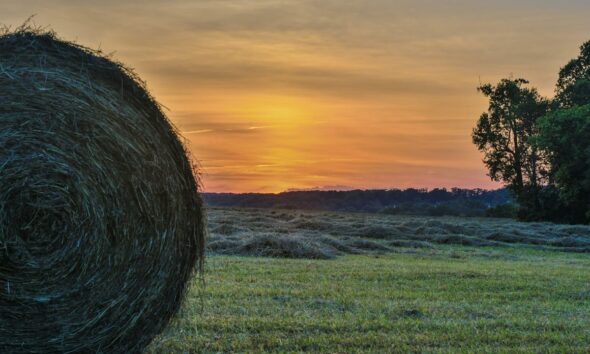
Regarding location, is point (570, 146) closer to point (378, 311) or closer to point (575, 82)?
point (575, 82)

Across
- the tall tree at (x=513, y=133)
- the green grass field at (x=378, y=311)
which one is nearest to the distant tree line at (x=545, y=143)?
the tall tree at (x=513, y=133)

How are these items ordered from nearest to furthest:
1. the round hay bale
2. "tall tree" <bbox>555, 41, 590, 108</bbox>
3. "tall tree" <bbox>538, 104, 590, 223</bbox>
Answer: the round hay bale
"tall tree" <bbox>538, 104, 590, 223</bbox>
"tall tree" <bbox>555, 41, 590, 108</bbox>

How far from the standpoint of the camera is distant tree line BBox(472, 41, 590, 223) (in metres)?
45.8

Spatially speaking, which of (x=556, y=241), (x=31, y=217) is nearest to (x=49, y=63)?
(x=31, y=217)

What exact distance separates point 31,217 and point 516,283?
9839 millimetres

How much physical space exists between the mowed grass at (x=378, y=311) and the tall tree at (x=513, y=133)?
4146cm

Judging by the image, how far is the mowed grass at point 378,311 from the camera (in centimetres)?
762

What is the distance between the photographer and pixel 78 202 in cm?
649

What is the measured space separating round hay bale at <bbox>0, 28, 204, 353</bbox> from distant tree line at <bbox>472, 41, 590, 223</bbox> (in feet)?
141

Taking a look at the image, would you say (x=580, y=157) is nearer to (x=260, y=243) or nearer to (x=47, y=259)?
(x=260, y=243)

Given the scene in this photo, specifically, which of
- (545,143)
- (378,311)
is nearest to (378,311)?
(378,311)

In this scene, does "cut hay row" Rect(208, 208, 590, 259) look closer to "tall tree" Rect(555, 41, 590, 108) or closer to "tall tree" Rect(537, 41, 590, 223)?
"tall tree" Rect(537, 41, 590, 223)

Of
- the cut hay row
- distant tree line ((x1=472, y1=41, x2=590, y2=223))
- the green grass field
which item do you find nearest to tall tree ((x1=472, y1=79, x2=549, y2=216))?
distant tree line ((x1=472, y1=41, x2=590, y2=223))

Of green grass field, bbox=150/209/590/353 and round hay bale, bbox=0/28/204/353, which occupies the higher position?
round hay bale, bbox=0/28/204/353
